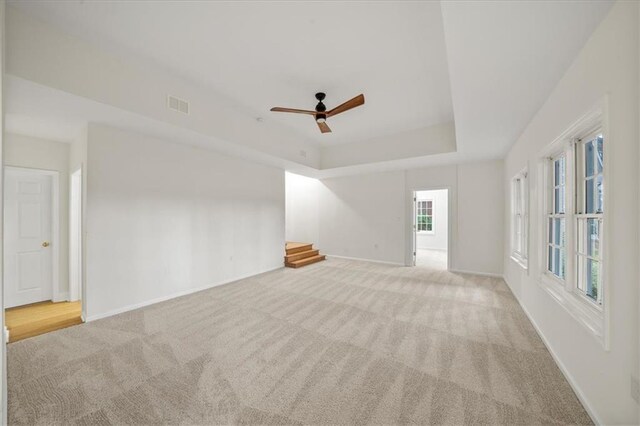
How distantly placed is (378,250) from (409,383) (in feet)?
15.6

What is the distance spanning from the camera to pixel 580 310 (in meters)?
1.80

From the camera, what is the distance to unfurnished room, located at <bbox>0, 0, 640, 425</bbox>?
1575 millimetres

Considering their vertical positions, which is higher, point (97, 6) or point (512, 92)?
point (97, 6)

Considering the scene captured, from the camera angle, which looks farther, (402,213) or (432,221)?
(432,221)

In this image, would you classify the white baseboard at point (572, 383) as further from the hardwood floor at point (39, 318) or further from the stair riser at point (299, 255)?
the hardwood floor at point (39, 318)

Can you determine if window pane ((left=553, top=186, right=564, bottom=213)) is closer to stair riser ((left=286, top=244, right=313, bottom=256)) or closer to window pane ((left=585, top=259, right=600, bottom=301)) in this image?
window pane ((left=585, top=259, right=600, bottom=301))

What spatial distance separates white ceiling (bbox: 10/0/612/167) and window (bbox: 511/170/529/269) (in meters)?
0.88

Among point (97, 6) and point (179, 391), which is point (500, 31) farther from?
point (179, 391)

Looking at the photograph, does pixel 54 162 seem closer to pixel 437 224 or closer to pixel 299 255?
pixel 299 255

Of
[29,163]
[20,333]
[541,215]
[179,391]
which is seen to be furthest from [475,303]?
[29,163]

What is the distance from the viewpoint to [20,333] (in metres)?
2.70

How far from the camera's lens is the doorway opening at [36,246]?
3.47m

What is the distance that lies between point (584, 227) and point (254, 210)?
15.9ft

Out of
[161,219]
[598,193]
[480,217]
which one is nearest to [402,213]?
[480,217]
